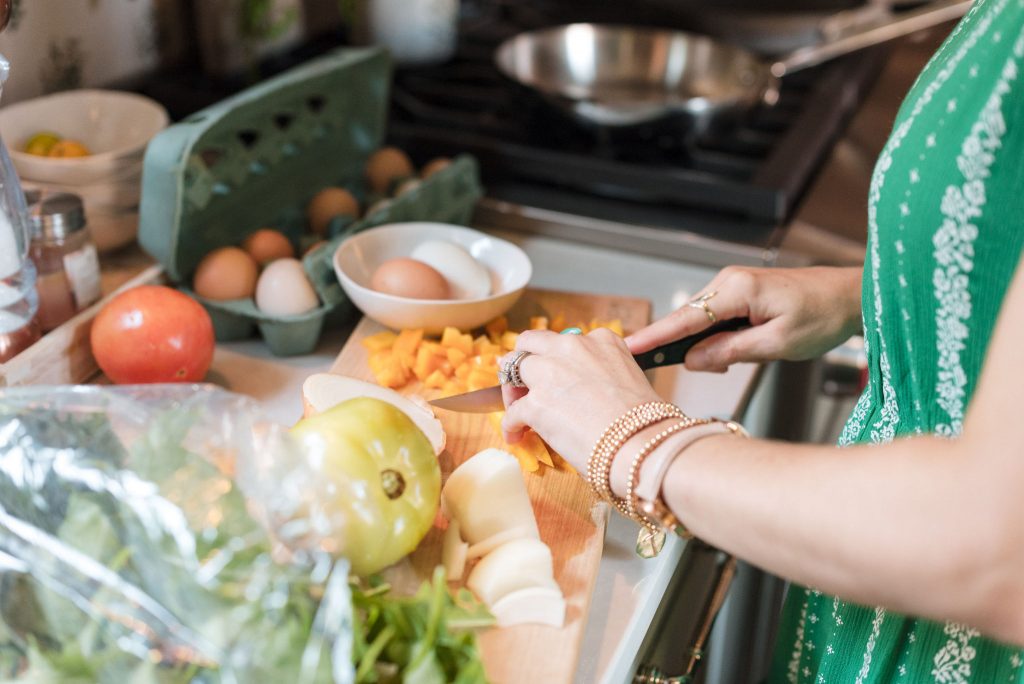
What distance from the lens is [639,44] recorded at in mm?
1599

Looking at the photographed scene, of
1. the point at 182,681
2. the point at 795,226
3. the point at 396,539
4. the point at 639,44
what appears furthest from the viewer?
the point at 639,44

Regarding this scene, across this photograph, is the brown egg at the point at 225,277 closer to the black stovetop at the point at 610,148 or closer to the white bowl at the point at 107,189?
the white bowl at the point at 107,189

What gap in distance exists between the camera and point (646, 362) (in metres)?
Answer: 0.89

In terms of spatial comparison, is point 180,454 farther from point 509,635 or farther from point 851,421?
point 851,421

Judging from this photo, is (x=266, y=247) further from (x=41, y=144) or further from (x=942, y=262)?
(x=942, y=262)

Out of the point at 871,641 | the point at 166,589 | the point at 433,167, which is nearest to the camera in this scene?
the point at 166,589

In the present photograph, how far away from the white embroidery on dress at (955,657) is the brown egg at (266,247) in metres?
0.74

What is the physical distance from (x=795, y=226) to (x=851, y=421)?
50cm

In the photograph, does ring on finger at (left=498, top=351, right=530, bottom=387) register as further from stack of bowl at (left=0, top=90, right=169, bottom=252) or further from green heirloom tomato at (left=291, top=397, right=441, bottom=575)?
stack of bowl at (left=0, top=90, right=169, bottom=252)

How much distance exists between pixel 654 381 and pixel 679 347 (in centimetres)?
14

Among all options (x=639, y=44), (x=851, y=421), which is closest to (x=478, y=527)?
(x=851, y=421)

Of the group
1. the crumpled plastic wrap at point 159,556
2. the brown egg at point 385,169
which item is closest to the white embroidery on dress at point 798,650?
the crumpled plastic wrap at point 159,556

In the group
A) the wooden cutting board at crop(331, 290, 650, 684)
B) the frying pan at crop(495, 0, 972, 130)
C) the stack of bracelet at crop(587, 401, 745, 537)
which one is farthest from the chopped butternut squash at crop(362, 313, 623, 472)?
the frying pan at crop(495, 0, 972, 130)

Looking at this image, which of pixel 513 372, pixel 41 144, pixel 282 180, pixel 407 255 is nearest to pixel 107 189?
pixel 41 144
